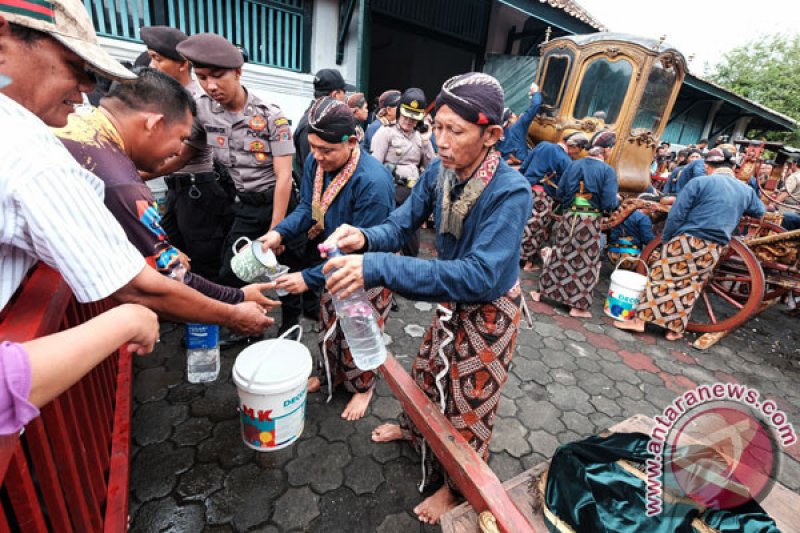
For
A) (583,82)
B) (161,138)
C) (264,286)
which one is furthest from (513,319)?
(583,82)

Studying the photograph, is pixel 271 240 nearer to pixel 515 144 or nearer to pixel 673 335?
pixel 673 335

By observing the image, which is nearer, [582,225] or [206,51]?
[206,51]

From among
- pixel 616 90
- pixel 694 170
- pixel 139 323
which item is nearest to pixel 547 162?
pixel 694 170

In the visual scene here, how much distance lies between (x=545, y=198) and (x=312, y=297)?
4.33 meters

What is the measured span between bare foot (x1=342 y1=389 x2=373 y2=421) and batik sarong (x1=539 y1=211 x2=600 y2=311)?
3.42 metres

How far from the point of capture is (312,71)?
6633mm

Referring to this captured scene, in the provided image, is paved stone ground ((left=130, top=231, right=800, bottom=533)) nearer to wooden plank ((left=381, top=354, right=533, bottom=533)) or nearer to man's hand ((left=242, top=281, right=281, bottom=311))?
wooden plank ((left=381, top=354, right=533, bottom=533))

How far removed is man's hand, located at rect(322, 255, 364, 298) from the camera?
4.99 feet

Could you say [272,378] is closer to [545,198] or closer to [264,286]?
[264,286]

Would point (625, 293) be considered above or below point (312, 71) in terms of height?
below

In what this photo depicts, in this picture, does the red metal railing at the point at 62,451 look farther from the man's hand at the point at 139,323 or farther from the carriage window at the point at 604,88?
the carriage window at the point at 604,88

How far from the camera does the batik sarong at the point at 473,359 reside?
1.91m

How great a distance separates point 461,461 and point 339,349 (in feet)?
4.74

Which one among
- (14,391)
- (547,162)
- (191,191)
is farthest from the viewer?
(547,162)
